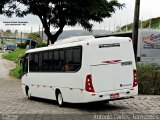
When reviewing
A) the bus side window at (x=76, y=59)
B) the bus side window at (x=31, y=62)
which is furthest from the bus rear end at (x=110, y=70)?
the bus side window at (x=31, y=62)

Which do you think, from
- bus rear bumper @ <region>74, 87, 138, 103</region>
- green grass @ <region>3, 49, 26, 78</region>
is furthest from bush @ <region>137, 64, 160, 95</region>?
green grass @ <region>3, 49, 26, 78</region>

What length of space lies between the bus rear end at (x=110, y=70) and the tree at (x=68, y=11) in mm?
20218

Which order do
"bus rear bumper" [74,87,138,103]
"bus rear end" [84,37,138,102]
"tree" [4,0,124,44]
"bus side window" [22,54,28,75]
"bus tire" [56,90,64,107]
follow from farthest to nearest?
"tree" [4,0,124,44]
"bus side window" [22,54,28,75]
"bus tire" [56,90,64,107]
"bus rear end" [84,37,138,102]
"bus rear bumper" [74,87,138,103]

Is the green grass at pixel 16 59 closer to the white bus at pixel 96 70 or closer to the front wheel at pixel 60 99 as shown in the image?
the front wheel at pixel 60 99

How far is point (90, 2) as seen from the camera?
38.5 metres

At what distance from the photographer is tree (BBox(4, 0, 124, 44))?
1505 inches

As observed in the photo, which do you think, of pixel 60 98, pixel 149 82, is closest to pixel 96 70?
pixel 60 98

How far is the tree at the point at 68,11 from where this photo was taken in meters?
38.2

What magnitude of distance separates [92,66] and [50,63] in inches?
158

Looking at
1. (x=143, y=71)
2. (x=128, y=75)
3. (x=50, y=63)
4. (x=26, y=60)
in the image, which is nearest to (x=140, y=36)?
(x=143, y=71)

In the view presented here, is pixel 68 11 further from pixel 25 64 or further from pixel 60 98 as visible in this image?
pixel 60 98

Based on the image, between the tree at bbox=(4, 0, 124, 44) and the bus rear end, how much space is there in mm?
20218

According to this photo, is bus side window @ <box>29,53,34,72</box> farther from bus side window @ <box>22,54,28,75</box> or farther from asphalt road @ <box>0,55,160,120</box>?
asphalt road @ <box>0,55,160,120</box>

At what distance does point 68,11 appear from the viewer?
38.4 meters
